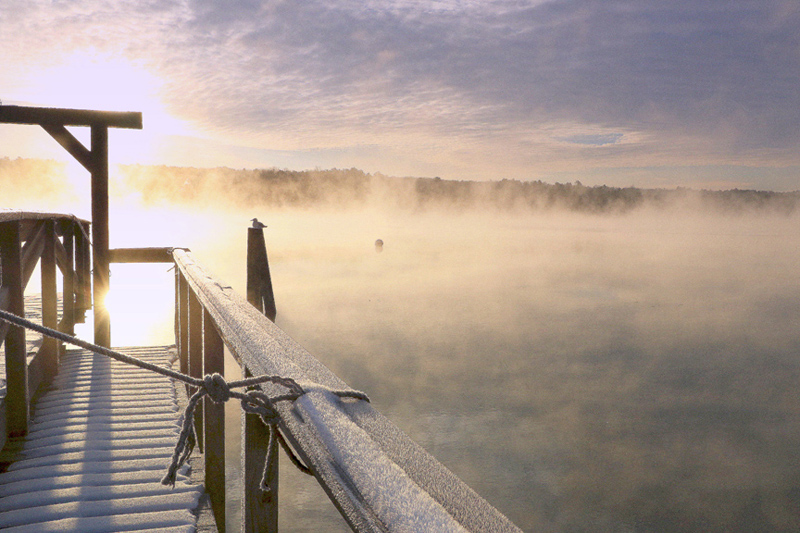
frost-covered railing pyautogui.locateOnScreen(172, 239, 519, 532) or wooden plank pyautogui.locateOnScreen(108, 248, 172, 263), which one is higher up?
frost-covered railing pyautogui.locateOnScreen(172, 239, 519, 532)

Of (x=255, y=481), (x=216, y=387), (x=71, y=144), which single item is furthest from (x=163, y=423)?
(x=71, y=144)

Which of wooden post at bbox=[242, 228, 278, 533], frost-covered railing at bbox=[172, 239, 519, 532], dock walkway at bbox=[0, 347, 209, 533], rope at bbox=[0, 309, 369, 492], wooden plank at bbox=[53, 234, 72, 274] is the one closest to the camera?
frost-covered railing at bbox=[172, 239, 519, 532]

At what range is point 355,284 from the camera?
3247 centimetres

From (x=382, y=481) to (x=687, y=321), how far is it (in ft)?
90.3

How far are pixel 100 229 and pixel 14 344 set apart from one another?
3.30 metres

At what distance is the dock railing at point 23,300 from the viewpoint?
314 centimetres

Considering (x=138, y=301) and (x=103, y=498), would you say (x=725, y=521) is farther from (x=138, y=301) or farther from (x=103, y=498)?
(x=138, y=301)

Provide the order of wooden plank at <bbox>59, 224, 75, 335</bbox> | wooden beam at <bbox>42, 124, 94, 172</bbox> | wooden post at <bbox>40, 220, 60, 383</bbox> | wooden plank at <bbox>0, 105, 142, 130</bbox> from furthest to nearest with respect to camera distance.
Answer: wooden beam at <bbox>42, 124, 94, 172</bbox>, wooden plank at <bbox>0, 105, 142, 130</bbox>, wooden plank at <bbox>59, 224, 75, 335</bbox>, wooden post at <bbox>40, 220, 60, 383</bbox>

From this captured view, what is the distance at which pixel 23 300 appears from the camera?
3223mm

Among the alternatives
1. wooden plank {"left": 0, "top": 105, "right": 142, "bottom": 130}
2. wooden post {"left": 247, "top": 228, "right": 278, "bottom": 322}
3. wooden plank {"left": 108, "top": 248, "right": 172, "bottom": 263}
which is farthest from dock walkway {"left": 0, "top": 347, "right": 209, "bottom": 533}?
wooden post {"left": 247, "top": 228, "right": 278, "bottom": 322}

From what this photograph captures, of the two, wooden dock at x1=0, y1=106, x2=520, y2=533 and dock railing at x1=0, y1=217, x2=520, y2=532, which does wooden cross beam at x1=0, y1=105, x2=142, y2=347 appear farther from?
dock railing at x1=0, y1=217, x2=520, y2=532

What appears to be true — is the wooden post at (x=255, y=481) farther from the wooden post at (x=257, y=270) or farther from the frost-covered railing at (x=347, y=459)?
the wooden post at (x=257, y=270)

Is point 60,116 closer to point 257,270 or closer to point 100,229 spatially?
point 100,229

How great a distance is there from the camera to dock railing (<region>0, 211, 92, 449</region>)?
3.14m
